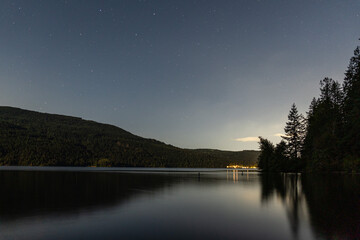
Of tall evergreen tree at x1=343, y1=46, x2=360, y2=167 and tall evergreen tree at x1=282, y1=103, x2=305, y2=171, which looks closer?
A: tall evergreen tree at x1=343, y1=46, x2=360, y2=167

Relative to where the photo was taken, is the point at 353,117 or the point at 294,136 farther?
the point at 294,136

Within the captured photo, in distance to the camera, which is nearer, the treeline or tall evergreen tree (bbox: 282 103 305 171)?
the treeline

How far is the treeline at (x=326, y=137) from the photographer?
53556mm

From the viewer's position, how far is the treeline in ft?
176

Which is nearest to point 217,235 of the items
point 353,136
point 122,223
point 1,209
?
point 122,223

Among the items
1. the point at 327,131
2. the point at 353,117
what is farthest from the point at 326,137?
the point at 353,117

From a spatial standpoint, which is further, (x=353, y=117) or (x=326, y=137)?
(x=326, y=137)

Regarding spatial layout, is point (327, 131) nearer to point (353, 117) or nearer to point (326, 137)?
point (326, 137)

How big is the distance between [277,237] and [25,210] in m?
13.7

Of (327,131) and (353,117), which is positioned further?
(327,131)

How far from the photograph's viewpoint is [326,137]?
6731cm

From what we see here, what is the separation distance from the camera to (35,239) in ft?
31.0

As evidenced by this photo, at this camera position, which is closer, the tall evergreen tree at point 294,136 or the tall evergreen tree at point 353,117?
the tall evergreen tree at point 353,117

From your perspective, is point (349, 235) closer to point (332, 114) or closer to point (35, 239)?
point (35, 239)
